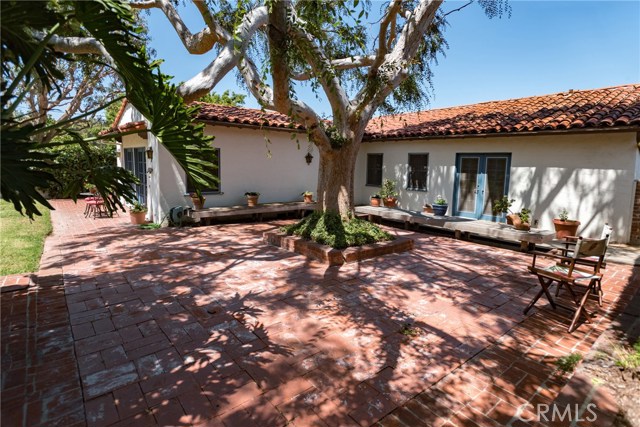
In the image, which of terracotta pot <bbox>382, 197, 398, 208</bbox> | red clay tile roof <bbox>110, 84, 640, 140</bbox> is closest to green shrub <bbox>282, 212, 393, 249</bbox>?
red clay tile roof <bbox>110, 84, 640, 140</bbox>

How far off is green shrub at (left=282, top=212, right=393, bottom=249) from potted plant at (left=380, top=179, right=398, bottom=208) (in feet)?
14.9

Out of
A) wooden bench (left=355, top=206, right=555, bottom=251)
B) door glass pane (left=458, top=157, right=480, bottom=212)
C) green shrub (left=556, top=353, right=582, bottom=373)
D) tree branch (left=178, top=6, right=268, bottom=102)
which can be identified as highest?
tree branch (left=178, top=6, right=268, bottom=102)

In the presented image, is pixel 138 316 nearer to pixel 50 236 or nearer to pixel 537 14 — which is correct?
pixel 50 236

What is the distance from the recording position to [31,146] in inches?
73.0

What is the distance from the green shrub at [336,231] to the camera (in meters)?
6.89

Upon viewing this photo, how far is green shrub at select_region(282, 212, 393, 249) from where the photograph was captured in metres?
6.89

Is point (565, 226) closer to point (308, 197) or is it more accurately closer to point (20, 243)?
point (308, 197)

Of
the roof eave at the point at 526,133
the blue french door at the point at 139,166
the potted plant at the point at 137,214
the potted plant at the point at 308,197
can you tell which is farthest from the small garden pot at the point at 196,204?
the roof eave at the point at 526,133

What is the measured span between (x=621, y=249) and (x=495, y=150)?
3.81 meters

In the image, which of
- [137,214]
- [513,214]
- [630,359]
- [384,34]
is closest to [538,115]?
[513,214]

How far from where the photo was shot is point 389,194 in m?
12.4

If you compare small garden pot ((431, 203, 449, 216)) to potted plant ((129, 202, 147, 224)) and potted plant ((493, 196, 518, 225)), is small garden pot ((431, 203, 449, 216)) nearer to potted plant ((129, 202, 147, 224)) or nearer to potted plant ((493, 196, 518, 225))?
potted plant ((493, 196, 518, 225))

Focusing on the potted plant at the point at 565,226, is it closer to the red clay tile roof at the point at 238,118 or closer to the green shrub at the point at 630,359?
the green shrub at the point at 630,359

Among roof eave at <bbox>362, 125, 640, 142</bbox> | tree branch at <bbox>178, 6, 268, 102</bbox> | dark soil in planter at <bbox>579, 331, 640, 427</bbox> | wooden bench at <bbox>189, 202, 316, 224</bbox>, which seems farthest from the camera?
wooden bench at <bbox>189, 202, 316, 224</bbox>
